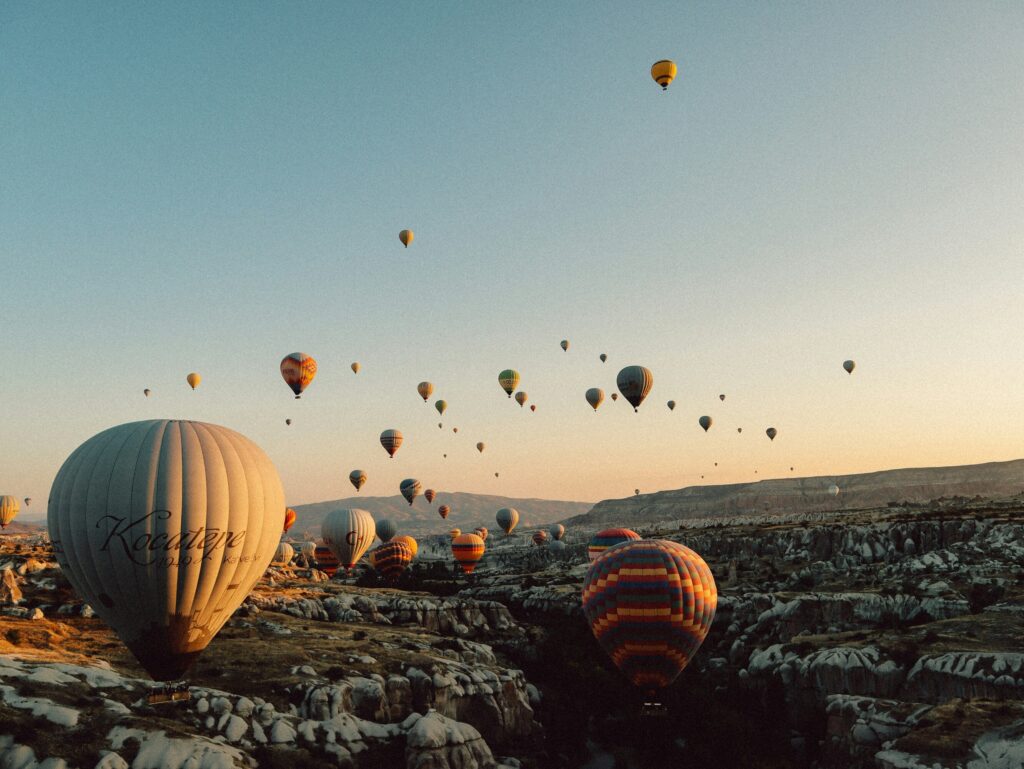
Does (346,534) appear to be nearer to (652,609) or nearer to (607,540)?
(607,540)

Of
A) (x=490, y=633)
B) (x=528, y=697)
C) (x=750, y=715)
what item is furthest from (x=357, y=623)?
(x=750, y=715)

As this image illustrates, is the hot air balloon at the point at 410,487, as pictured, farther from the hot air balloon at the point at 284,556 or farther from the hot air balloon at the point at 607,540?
the hot air balloon at the point at 607,540

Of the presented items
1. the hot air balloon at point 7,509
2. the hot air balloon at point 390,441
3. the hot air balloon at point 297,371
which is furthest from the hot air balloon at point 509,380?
the hot air balloon at point 7,509

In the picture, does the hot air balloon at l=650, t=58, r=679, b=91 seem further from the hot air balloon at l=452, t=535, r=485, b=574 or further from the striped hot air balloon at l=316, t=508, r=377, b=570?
the hot air balloon at l=452, t=535, r=485, b=574

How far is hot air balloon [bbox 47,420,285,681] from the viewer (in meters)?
22.3

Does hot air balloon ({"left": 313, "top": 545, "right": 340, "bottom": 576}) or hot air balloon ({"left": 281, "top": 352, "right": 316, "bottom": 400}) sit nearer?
hot air balloon ({"left": 281, "top": 352, "right": 316, "bottom": 400})

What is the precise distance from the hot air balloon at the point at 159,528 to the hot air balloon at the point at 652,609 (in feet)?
56.7

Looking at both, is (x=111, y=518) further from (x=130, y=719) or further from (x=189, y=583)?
(x=130, y=719)

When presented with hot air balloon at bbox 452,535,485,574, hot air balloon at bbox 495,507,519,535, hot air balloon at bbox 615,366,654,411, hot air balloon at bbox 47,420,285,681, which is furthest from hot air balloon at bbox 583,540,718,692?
hot air balloon at bbox 495,507,519,535

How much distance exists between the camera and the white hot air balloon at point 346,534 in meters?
71.4

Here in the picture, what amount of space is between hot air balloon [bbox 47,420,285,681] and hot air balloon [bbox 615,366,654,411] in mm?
40111

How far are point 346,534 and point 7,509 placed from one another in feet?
234

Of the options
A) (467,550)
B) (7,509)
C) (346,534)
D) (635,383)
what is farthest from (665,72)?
(7,509)

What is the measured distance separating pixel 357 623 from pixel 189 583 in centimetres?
3757
